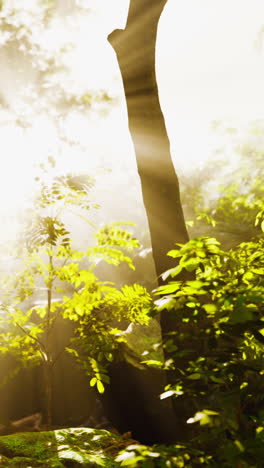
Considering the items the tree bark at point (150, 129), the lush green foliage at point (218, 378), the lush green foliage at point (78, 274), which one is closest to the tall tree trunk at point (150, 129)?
the tree bark at point (150, 129)

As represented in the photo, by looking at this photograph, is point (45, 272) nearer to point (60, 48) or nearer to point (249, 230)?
point (60, 48)

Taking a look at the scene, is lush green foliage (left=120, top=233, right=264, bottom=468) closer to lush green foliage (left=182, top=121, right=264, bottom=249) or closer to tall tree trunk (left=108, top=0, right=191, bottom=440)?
tall tree trunk (left=108, top=0, right=191, bottom=440)

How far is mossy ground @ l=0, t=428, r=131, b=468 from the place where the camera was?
2.35 meters

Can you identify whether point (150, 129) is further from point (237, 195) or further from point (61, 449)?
point (237, 195)

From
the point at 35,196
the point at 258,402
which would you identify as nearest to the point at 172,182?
the point at 35,196

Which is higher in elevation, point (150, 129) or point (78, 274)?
point (150, 129)

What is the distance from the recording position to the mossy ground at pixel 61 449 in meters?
2.35

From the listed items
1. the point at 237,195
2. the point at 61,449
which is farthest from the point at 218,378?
the point at 237,195

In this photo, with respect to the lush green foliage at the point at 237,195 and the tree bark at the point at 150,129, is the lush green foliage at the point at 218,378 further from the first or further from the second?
the lush green foliage at the point at 237,195

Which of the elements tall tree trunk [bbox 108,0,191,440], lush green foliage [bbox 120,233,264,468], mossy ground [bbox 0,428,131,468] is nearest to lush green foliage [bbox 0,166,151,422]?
mossy ground [bbox 0,428,131,468]

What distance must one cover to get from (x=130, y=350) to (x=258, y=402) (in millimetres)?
5103

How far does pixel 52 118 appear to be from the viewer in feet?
27.8

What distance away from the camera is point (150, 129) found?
3.12 meters

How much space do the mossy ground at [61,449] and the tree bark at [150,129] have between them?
5.53 feet
